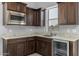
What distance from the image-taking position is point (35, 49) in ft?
4.40

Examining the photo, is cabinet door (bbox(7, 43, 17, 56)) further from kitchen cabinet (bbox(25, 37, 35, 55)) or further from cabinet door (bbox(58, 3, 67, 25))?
cabinet door (bbox(58, 3, 67, 25))

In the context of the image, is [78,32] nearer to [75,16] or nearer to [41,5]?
[75,16]

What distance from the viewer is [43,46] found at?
1354 millimetres

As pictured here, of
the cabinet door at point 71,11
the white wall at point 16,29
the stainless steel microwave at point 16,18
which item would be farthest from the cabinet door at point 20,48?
the cabinet door at point 71,11

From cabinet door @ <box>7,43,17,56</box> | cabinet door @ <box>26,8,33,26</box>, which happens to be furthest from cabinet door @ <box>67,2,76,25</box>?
cabinet door @ <box>7,43,17,56</box>

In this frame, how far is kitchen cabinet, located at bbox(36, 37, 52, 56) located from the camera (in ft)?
4.35

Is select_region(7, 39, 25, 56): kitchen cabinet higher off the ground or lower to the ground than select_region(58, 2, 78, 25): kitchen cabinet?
lower

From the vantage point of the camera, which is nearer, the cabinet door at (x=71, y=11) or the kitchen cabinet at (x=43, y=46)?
the cabinet door at (x=71, y=11)

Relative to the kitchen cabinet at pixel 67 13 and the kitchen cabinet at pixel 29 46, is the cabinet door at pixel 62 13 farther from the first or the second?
the kitchen cabinet at pixel 29 46

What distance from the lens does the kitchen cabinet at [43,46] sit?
4.35 ft

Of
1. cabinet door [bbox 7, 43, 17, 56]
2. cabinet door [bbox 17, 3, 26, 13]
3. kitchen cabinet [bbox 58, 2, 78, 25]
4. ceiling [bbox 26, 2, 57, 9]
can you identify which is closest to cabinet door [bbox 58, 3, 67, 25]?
kitchen cabinet [bbox 58, 2, 78, 25]

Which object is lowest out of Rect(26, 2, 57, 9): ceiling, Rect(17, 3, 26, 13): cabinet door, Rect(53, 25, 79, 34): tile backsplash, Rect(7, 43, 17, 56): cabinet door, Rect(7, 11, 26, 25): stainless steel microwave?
Rect(7, 43, 17, 56): cabinet door

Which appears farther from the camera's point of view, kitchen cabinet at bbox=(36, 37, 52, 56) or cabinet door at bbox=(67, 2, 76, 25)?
kitchen cabinet at bbox=(36, 37, 52, 56)

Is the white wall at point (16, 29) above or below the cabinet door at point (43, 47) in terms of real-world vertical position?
above
